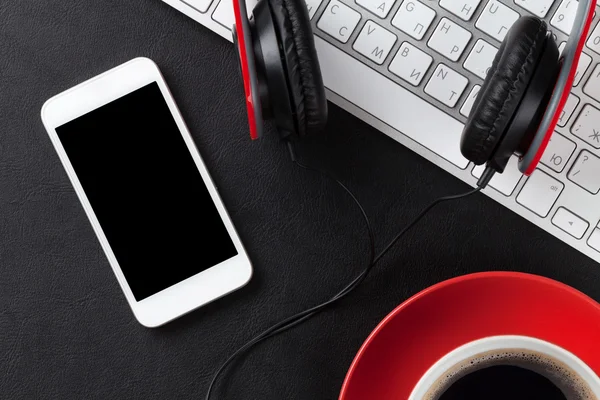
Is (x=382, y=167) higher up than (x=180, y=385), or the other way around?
(x=382, y=167)

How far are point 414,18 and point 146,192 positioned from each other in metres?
0.32

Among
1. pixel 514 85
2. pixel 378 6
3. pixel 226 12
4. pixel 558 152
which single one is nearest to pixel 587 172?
pixel 558 152

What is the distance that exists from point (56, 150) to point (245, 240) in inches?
8.5

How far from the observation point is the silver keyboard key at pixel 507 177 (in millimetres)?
543

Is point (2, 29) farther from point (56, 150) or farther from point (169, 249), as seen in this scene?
point (169, 249)

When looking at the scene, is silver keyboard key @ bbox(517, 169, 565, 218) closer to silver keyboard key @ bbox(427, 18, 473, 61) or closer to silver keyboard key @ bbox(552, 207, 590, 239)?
silver keyboard key @ bbox(552, 207, 590, 239)

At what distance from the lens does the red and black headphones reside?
45cm

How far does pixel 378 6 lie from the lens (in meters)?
0.52

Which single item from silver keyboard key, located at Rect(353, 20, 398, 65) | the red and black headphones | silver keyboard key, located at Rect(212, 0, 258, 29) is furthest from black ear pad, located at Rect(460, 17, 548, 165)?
silver keyboard key, located at Rect(212, 0, 258, 29)

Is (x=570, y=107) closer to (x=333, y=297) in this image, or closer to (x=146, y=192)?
(x=333, y=297)

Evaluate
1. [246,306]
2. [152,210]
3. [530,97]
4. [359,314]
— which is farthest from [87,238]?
[530,97]

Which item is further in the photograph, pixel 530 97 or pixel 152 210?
pixel 152 210

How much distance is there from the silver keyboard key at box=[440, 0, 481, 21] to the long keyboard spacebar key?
0.28ft

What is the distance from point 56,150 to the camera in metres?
0.58
